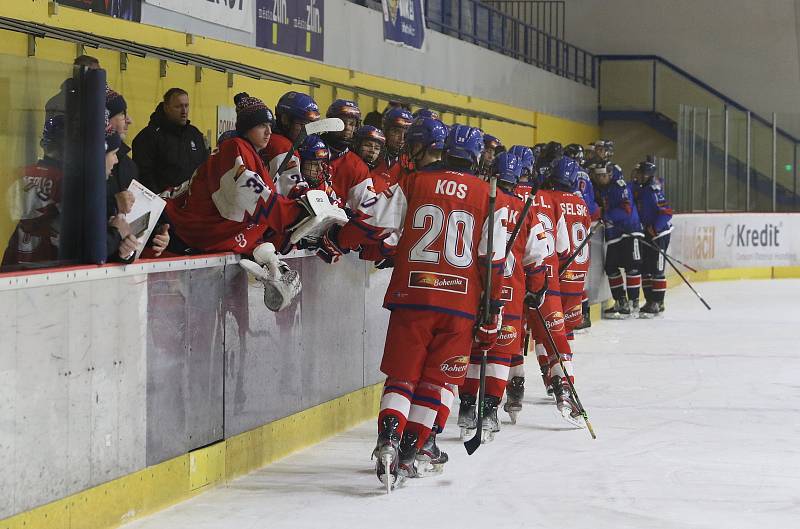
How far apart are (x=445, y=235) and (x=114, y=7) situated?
3.60 meters

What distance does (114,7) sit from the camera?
837 cm

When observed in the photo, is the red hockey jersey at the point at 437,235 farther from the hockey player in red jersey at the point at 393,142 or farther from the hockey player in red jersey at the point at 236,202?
the hockey player in red jersey at the point at 393,142

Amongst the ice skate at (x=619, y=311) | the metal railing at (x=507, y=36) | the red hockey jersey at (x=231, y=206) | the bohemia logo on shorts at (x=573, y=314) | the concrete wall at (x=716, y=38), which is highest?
the concrete wall at (x=716, y=38)

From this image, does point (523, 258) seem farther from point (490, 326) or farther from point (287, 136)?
point (287, 136)

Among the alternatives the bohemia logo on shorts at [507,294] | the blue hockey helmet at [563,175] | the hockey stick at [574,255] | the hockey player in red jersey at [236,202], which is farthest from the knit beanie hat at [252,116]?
the hockey stick at [574,255]

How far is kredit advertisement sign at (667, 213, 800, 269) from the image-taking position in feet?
61.8

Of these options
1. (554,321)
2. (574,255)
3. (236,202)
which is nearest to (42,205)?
(236,202)

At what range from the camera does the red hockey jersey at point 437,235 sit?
5.75 m

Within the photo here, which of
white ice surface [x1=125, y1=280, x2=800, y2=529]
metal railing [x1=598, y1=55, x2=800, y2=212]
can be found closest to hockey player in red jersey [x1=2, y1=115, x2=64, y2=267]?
white ice surface [x1=125, y1=280, x2=800, y2=529]

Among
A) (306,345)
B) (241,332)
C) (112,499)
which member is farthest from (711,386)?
(112,499)

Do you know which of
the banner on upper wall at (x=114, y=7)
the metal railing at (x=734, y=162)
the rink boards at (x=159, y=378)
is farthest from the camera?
the metal railing at (x=734, y=162)

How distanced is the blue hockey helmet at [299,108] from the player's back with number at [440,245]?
813 millimetres

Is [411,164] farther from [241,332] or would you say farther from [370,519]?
[370,519]

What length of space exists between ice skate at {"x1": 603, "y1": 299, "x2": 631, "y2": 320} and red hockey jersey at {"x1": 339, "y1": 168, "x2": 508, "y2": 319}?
8302 millimetres
